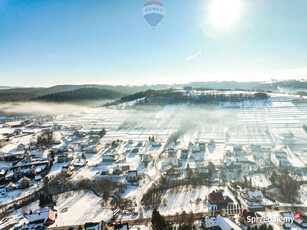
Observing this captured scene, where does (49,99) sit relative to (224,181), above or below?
above

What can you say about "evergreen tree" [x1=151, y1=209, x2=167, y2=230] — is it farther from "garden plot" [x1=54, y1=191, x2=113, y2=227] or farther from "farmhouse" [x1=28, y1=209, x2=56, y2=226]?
"farmhouse" [x1=28, y1=209, x2=56, y2=226]

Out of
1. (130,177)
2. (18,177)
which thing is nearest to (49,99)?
(18,177)

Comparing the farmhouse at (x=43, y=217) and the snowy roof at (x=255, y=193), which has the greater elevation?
the farmhouse at (x=43, y=217)

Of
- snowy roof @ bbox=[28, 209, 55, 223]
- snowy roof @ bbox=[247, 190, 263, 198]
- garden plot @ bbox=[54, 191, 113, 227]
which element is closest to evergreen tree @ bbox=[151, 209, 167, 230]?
garden plot @ bbox=[54, 191, 113, 227]

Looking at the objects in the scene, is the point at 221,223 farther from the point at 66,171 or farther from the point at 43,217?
the point at 66,171

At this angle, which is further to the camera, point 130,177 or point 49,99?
point 49,99

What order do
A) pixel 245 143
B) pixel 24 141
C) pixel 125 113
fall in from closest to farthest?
pixel 245 143 < pixel 24 141 < pixel 125 113

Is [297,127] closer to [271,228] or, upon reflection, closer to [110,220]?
[271,228]

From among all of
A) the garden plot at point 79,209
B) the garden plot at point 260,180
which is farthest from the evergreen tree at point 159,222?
the garden plot at point 260,180

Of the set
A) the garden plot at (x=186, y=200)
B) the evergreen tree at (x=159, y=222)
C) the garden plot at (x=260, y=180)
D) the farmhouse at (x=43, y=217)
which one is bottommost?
the garden plot at (x=260, y=180)

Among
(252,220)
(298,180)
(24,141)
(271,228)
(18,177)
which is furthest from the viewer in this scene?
(24,141)

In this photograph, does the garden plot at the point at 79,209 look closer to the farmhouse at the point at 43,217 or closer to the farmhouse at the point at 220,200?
the farmhouse at the point at 43,217
